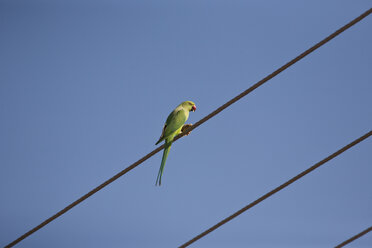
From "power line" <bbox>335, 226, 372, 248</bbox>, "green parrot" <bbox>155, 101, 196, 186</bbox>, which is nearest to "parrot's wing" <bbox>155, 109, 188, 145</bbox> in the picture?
"green parrot" <bbox>155, 101, 196, 186</bbox>

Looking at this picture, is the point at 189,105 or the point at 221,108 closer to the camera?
the point at 221,108

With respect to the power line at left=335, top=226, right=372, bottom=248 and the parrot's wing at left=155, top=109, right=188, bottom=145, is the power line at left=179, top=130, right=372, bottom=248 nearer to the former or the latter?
the power line at left=335, top=226, right=372, bottom=248

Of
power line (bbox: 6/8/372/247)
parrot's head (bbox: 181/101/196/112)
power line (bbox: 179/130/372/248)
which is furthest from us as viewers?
parrot's head (bbox: 181/101/196/112)

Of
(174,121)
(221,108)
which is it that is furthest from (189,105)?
(221,108)

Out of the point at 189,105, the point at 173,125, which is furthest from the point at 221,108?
the point at 189,105

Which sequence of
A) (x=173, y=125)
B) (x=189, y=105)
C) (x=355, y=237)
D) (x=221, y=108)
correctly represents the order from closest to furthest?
(x=221, y=108) < (x=355, y=237) < (x=173, y=125) < (x=189, y=105)

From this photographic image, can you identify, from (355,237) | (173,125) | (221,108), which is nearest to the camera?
(221,108)

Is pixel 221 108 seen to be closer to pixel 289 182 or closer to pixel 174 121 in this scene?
pixel 289 182

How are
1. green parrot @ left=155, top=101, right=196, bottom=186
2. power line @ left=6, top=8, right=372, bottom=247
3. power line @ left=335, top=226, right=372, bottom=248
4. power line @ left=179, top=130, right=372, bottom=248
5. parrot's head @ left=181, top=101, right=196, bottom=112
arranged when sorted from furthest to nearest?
parrot's head @ left=181, top=101, right=196, bottom=112, green parrot @ left=155, top=101, right=196, bottom=186, power line @ left=335, top=226, right=372, bottom=248, power line @ left=179, top=130, right=372, bottom=248, power line @ left=6, top=8, right=372, bottom=247

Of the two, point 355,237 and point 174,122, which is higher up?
point 174,122

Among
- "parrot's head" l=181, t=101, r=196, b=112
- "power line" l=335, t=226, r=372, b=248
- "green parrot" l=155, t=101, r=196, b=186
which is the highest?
"parrot's head" l=181, t=101, r=196, b=112

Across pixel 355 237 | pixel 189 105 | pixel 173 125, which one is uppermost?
pixel 189 105

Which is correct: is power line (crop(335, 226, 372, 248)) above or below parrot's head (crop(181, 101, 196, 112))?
below

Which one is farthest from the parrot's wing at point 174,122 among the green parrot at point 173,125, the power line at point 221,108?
the power line at point 221,108
